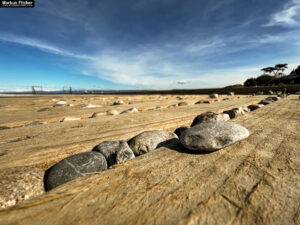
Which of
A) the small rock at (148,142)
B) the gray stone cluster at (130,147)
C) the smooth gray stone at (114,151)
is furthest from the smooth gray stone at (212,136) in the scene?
the smooth gray stone at (114,151)

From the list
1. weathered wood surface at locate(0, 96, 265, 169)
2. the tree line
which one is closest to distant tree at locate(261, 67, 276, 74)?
the tree line

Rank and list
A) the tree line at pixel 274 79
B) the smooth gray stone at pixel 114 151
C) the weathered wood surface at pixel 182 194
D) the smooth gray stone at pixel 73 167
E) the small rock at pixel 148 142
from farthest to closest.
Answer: the tree line at pixel 274 79 → the small rock at pixel 148 142 → the smooth gray stone at pixel 114 151 → the smooth gray stone at pixel 73 167 → the weathered wood surface at pixel 182 194

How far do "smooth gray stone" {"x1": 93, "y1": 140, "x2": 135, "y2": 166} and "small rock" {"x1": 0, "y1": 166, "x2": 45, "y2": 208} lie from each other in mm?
505

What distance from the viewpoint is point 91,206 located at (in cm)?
64

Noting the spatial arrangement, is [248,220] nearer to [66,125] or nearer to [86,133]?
[86,133]

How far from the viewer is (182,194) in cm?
67

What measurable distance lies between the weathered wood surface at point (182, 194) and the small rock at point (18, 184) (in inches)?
13.6

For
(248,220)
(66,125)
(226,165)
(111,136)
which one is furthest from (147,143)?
(66,125)

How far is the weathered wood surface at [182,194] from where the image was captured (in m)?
0.57

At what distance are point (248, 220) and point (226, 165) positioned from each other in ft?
1.17

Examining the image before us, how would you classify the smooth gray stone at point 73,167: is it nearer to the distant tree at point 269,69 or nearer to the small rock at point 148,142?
the small rock at point 148,142

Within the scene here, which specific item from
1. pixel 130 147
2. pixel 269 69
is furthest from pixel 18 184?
pixel 269 69

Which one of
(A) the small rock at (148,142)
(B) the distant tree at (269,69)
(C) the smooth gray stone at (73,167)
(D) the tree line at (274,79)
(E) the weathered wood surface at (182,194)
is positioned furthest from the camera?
(B) the distant tree at (269,69)

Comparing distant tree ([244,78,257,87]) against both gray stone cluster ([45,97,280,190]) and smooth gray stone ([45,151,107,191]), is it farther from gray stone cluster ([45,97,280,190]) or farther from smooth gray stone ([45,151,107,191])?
smooth gray stone ([45,151,107,191])
